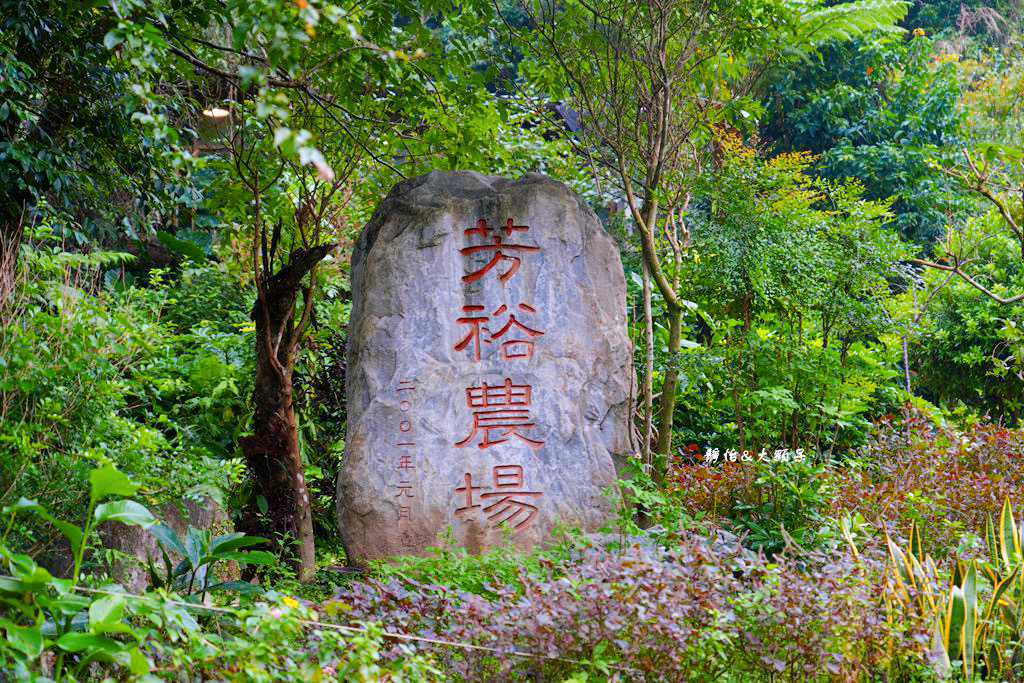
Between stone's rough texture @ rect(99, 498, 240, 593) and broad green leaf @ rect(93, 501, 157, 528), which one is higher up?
broad green leaf @ rect(93, 501, 157, 528)

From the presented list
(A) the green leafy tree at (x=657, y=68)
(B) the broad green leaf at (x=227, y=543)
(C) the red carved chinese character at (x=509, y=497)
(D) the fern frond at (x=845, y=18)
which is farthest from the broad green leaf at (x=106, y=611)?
(D) the fern frond at (x=845, y=18)

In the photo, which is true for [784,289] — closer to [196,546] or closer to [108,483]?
[196,546]

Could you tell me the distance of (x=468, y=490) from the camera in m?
4.80

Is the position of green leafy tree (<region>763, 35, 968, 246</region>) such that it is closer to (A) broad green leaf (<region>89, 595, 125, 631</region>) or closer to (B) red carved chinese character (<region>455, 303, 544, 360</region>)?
(B) red carved chinese character (<region>455, 303, 544, 360</region>)

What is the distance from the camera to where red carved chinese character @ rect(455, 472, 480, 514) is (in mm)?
4789

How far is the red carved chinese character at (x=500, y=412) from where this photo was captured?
490 cm

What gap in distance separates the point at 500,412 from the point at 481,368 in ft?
0.83

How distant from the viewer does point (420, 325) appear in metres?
5.04

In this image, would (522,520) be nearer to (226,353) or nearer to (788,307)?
(788,307)

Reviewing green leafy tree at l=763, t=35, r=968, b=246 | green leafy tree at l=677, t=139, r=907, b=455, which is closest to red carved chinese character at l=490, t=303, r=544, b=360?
green leafy tree at l=677, t=139, r=907, b=455

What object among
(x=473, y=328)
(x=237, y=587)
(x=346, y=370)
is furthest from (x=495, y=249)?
(x=237, y=587)

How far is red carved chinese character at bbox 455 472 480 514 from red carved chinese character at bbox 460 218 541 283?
3.44 ft

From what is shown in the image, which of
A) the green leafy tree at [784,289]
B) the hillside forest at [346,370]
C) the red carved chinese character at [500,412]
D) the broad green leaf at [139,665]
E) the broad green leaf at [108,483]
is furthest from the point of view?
the green leafy tree at [784,289]

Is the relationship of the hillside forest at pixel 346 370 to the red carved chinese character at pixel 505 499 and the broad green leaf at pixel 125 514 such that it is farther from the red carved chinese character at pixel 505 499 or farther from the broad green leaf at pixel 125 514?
the red carved chinese character at pixel 505 499
